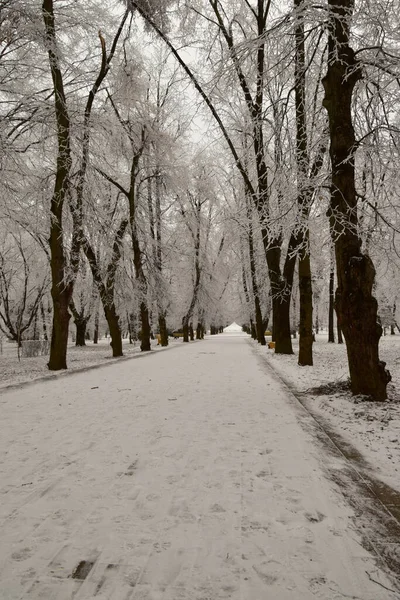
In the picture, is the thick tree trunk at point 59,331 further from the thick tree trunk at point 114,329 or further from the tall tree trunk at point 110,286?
the thick tree trunk at point 114,329

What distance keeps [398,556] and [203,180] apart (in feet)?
96.4

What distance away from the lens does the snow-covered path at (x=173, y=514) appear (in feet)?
6.15

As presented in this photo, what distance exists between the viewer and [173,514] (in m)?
2.53

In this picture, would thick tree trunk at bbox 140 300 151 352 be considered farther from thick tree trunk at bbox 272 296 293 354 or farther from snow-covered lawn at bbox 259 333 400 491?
snow-covered lawn at bbox 259 333 400 491

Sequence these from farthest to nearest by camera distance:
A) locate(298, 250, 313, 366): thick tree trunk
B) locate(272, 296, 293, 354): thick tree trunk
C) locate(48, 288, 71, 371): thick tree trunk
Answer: locate(272, 296, 293, 354): thick tree trunk → locate(48, 288, 71, 371): thick tree trunk → locate(298, 250, 313, 366): thick tree trunk

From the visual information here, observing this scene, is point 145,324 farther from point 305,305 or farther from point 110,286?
point 305,305

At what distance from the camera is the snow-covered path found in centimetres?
187

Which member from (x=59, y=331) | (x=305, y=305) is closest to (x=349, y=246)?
(x=305, y=305)

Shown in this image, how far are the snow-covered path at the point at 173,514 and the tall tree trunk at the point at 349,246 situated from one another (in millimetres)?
1603

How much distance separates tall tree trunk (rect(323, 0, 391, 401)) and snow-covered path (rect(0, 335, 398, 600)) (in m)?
1.60

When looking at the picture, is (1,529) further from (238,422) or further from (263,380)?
(263,380)

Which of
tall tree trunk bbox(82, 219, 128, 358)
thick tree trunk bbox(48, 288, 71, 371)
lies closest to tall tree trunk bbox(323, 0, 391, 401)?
thick tree trunk bbox(48, 288, 71, 371)

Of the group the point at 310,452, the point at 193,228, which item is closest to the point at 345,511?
the point at 310,452

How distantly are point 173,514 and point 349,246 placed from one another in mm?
4836
